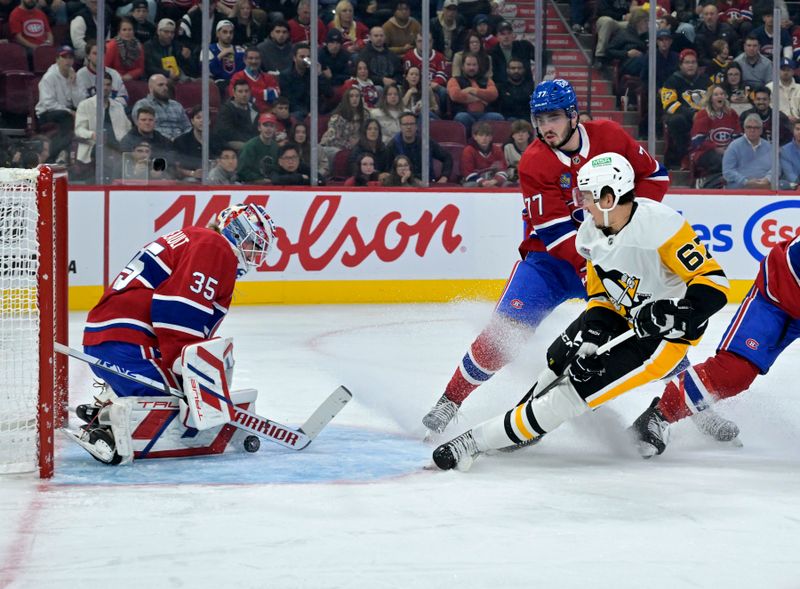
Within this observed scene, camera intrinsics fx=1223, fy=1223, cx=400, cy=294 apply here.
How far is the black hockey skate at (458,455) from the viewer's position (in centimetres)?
353

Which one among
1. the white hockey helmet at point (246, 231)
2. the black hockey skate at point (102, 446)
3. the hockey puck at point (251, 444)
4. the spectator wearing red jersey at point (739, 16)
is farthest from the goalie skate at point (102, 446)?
the spectator wearing red jersey at point (739, 16)

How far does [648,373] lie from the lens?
3547 mm

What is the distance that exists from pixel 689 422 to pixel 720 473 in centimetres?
56

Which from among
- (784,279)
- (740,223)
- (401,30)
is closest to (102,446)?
(784,279)

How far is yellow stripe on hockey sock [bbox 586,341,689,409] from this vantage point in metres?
3.47

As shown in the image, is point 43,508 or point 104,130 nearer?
point 43,508

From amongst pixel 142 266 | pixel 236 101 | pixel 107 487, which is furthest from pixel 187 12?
pixel 107 487

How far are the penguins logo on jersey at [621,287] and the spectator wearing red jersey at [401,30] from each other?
18.2ft

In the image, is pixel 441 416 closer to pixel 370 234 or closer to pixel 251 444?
pixel 251 444

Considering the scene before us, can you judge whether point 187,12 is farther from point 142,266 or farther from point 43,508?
point 43,508

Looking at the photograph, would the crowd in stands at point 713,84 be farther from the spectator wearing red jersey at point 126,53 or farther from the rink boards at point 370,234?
the spectator wearing red jersey at point 126,53

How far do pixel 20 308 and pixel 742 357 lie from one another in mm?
2296

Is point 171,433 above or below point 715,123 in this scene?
below

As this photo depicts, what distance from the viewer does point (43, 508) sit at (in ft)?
10.0
